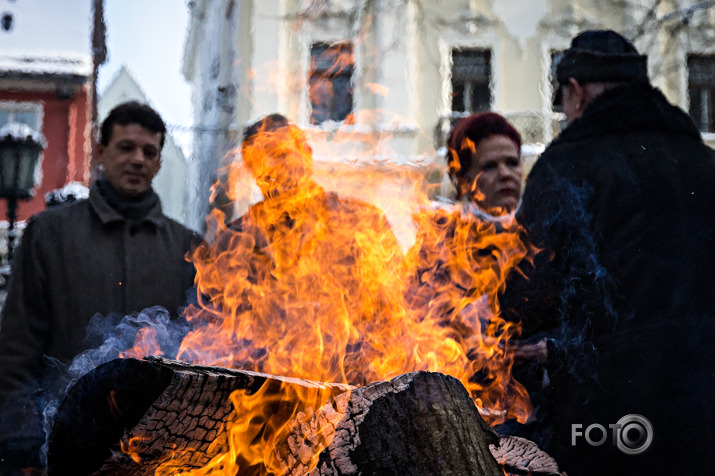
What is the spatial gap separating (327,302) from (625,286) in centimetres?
98

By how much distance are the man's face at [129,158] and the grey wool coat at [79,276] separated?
114 mm

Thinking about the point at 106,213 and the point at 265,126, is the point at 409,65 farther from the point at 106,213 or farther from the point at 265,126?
the point at 106,213

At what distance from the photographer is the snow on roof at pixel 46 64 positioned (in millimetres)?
15683

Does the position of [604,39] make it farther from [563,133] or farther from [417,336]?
[417,336]

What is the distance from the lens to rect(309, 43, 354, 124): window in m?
12.6

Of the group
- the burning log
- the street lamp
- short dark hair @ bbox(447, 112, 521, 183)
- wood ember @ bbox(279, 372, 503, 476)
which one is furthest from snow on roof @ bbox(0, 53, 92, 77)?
wood ember @ bbox(279, 372, 503, 476)

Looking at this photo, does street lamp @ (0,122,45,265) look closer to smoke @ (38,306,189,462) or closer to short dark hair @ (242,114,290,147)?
short dark hair @ (242,114,290,147)

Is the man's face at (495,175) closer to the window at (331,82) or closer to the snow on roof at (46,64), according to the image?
the window at (331,82)

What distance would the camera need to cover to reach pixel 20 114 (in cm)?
1590

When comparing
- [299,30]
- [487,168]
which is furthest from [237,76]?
[487,168]

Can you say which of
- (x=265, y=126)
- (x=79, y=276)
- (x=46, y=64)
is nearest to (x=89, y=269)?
(x=79, y=276)

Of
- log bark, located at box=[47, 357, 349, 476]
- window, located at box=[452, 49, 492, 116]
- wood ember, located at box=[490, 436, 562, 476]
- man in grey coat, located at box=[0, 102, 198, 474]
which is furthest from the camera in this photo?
window, located at box=[452, 49, 492, 116]

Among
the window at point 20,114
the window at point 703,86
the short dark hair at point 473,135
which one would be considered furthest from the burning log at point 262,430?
the window at point 20,114

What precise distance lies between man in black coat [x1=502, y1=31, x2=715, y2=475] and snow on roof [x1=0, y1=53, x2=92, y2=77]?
15837mm
